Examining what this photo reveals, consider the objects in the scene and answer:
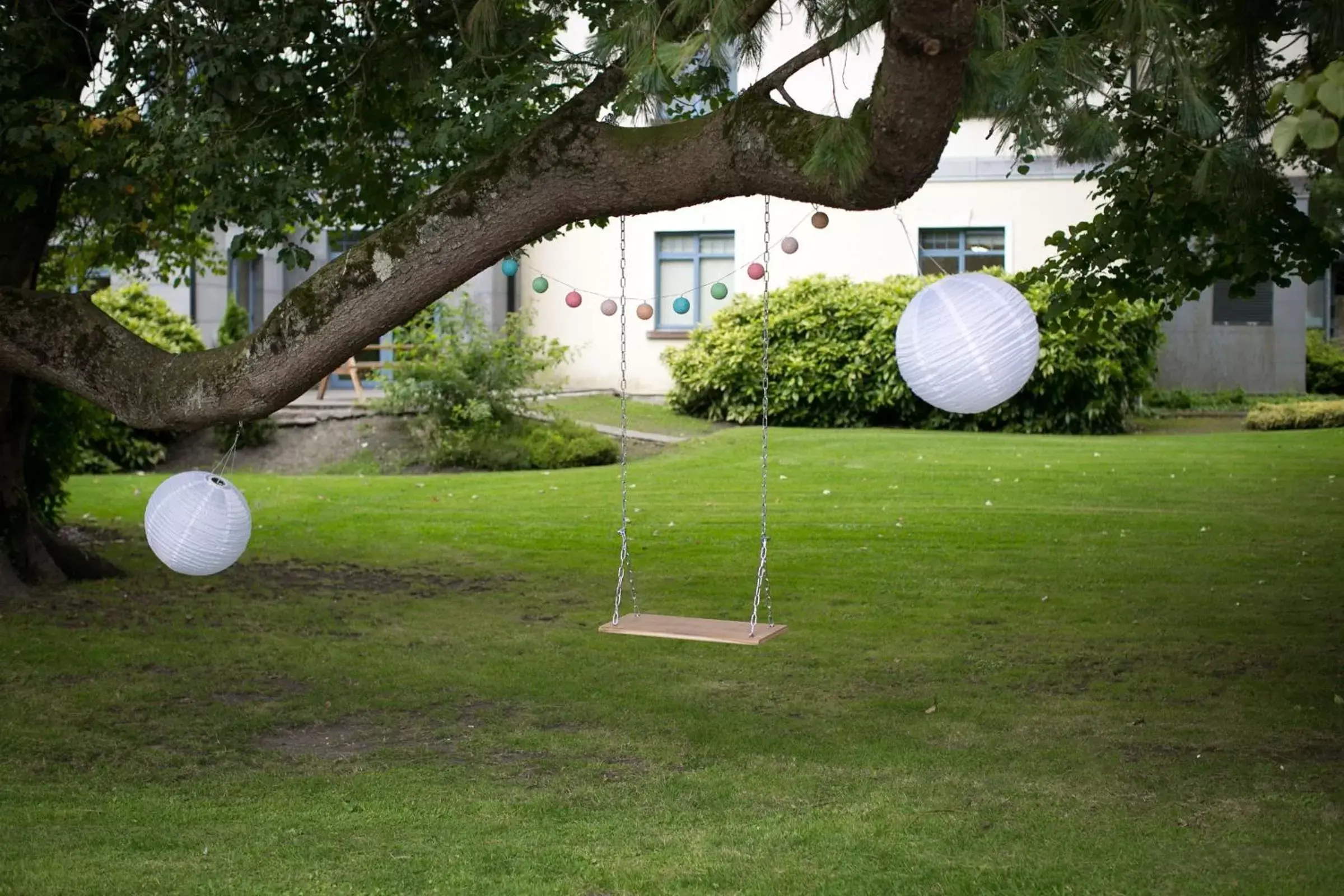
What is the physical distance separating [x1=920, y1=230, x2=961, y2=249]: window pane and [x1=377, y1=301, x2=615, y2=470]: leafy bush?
6.21 m

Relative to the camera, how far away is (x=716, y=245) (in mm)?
21859

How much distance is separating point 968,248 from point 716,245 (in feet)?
12.3

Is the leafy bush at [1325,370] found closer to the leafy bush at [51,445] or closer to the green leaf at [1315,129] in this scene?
the leafy bush at [51,445]

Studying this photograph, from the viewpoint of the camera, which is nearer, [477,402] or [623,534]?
[623,534]

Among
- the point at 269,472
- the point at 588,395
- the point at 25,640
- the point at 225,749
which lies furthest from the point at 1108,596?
the point at 588,395

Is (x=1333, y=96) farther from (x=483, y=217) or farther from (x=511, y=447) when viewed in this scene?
(x=511, y=447)

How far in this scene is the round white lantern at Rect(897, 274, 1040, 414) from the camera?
6016 millimetres

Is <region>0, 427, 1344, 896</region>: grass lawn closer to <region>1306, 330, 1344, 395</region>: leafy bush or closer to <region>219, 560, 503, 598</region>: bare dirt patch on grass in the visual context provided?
<region>219, 560, 503, 598</region>: bare dirt patch on grass

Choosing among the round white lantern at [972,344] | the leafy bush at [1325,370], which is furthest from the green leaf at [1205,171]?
the leafy bush at [1325,370]

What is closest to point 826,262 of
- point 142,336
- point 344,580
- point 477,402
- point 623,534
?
point 477,402

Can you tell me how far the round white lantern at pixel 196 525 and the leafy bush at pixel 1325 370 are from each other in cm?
1842

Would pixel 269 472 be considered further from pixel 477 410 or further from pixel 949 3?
pixel 949 3

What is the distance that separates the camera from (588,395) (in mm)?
21844

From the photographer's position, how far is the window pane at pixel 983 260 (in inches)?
827
